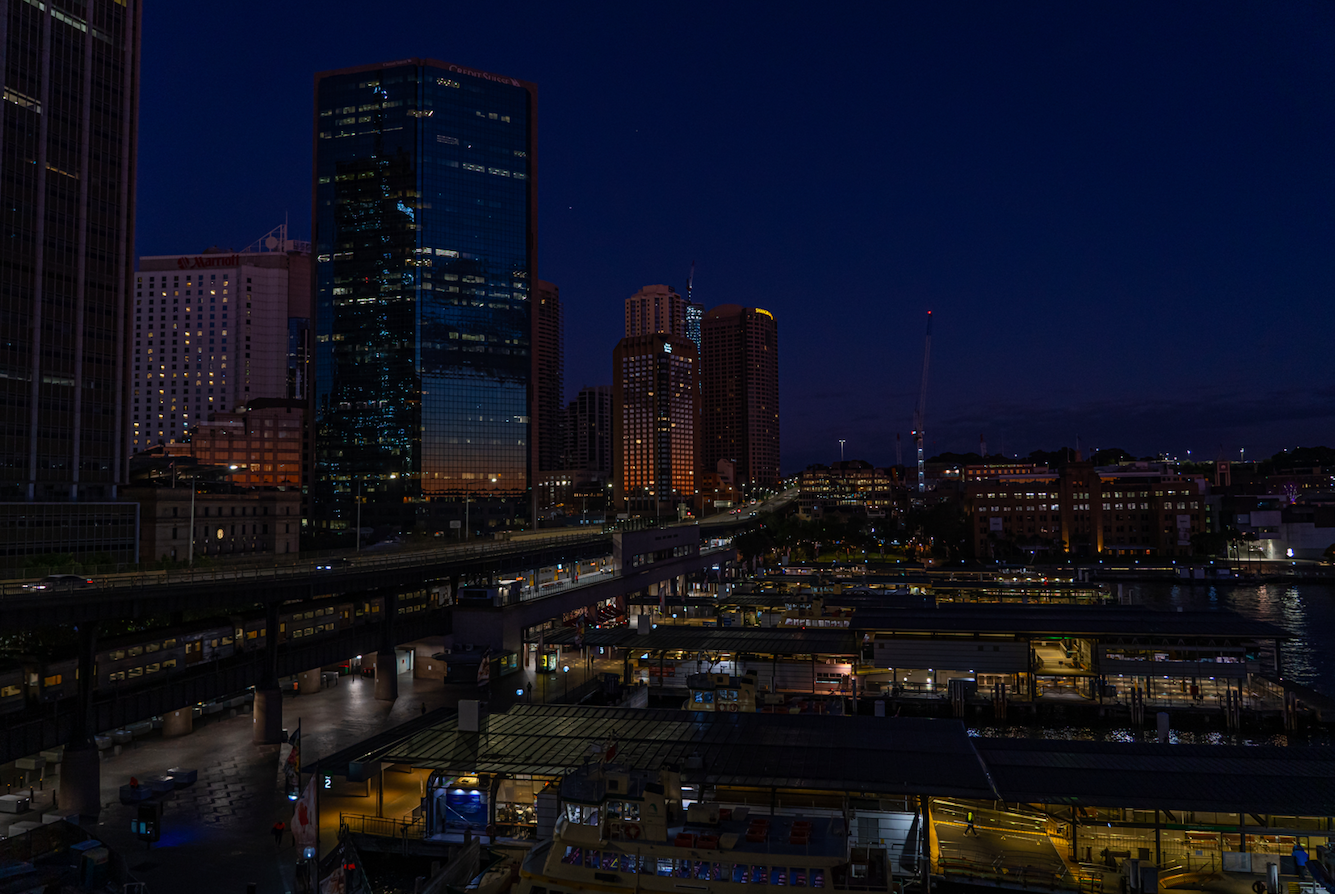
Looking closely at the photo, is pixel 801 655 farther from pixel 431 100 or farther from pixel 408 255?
pixel 431 100

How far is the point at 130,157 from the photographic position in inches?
3986

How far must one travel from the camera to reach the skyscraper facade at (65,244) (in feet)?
288

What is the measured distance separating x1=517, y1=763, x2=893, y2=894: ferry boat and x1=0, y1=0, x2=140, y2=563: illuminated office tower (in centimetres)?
8159

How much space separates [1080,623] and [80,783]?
52222 mm

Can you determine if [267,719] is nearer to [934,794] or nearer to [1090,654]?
[934,794]

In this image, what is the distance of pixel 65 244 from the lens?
93.1 meters

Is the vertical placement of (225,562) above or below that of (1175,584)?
A: above

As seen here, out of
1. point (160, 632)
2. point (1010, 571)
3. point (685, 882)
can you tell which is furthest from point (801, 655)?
point (1010, 571)

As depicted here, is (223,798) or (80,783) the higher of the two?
(80,783)

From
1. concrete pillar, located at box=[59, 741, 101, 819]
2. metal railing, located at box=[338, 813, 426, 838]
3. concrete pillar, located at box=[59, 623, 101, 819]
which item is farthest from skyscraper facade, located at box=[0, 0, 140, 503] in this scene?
metal railing, located at box=[338, 813, 426, 838]

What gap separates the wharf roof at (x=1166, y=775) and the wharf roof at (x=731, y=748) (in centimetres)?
171

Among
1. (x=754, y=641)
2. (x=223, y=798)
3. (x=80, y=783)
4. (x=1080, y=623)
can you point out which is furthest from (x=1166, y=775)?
(x=80, y=783)

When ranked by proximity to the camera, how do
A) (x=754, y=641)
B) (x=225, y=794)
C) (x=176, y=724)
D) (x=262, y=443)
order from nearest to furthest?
(x=225, y=794), (x=176, y=724), (x=754, y=641), (x=262, y=443)

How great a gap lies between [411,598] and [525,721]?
87.0ft
